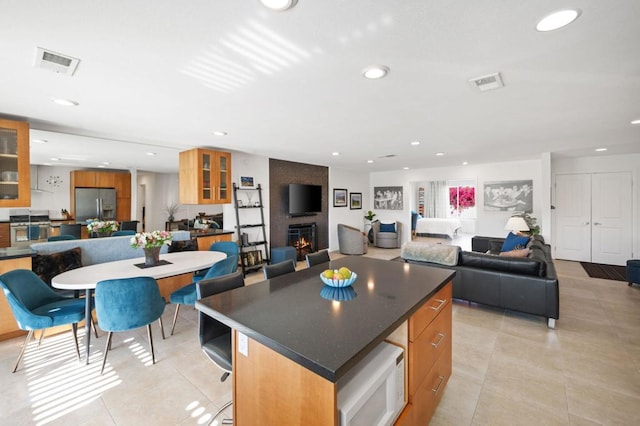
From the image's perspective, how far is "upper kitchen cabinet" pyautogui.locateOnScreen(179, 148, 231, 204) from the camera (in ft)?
14.9

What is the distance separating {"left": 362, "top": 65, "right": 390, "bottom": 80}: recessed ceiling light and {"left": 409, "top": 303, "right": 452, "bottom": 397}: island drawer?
5.77ft

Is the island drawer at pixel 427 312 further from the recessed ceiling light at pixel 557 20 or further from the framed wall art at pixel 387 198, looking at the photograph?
the framed wall art at pixel 387 198

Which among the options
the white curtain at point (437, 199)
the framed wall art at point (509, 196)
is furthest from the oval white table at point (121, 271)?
the white curtain at point (437, 199)

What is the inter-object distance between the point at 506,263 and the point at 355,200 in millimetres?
5710

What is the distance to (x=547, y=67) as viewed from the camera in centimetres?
190

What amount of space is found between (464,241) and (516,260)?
6.43 m

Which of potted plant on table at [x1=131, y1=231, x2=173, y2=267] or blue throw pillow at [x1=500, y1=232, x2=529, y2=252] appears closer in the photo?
potted plant on table at [x1=131, y1=231, x2=173, y2=267]

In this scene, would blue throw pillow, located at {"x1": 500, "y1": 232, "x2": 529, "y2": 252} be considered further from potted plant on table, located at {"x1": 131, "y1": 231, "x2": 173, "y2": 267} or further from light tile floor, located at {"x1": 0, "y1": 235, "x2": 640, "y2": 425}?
potted plant on table, located at {"x1": 131, "y1": 231, "x2": 173, "y2": 267}

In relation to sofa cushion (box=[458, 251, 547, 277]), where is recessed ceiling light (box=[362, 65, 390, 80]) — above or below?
above

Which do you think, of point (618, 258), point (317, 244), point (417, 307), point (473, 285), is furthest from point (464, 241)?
point (417, 307)

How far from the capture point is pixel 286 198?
21.2 ft

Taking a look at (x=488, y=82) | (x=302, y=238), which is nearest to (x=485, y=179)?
(x=302, y=238)

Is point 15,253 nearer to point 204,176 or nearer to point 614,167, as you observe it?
point 204,176

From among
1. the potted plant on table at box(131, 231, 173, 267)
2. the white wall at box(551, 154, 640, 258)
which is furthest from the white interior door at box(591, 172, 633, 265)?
the potted plant on table at box(131, 231, 173, 267)
